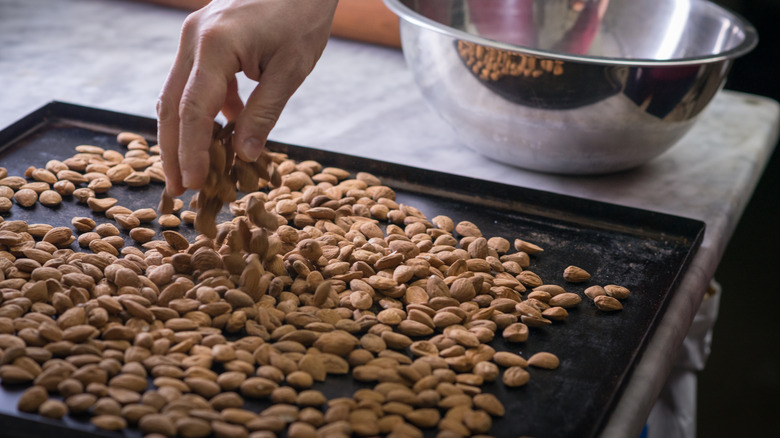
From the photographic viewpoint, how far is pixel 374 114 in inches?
63.9

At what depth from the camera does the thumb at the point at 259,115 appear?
0.98 meters

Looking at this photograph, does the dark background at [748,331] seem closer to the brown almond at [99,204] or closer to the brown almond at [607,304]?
the brown almond at [607,304]

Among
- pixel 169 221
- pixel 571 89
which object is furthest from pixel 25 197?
pixel 571 89

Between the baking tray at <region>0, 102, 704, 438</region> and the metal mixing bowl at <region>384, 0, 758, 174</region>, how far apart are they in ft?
0.37

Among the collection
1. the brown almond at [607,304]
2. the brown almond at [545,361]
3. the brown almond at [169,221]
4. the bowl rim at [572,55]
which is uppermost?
the bowl rim at [572,55]

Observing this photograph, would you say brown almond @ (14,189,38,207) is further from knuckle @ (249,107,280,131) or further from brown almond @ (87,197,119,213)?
knuckle @ (249,107,280,131)

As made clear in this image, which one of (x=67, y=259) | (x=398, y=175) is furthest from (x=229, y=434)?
(x=398, y=175)

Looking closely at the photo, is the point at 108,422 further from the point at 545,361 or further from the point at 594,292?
the point at 594,292

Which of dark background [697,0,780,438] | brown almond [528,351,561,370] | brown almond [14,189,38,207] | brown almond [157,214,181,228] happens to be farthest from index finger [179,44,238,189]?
dark background [697,0,780,438]

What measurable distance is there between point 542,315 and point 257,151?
0.43 meters

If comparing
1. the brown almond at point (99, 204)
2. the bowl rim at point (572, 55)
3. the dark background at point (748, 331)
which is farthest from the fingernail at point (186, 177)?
the dark background at point (748, 331)

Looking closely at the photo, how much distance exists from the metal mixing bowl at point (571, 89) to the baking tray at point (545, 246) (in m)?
0.11

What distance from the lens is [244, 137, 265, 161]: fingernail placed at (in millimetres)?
976

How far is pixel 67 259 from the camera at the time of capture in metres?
0.99
